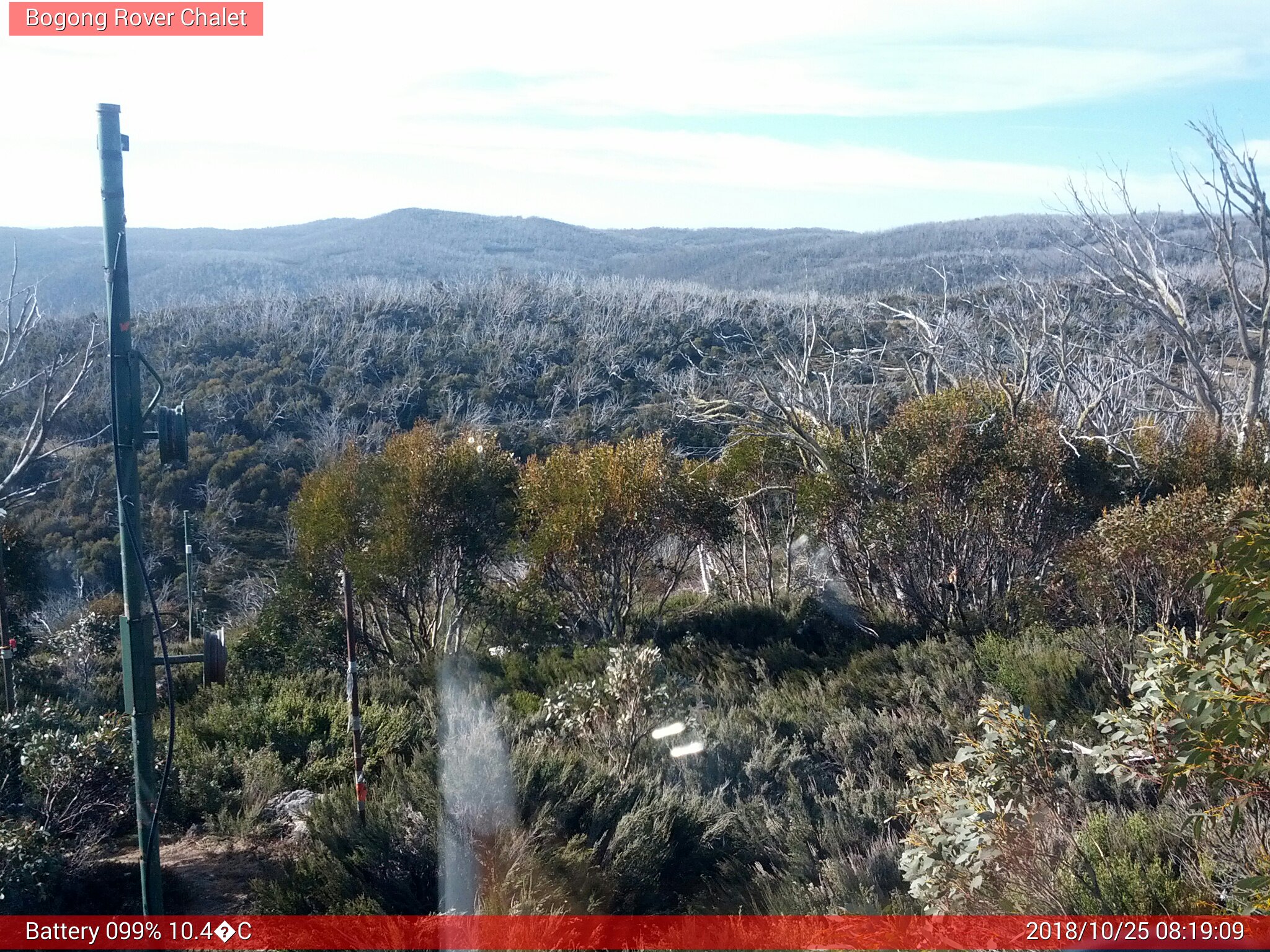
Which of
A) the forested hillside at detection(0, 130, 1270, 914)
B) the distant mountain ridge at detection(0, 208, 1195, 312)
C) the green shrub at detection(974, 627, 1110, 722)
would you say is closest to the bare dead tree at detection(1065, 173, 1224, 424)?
the forested hillside at detection(0, 130, 1270, 914)

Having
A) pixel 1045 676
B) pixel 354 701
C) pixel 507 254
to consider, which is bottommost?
pixel 1045 676

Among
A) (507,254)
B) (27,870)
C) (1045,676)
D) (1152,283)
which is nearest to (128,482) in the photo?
(27,870)

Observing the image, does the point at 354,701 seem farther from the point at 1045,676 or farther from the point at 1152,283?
the point at 1152,283

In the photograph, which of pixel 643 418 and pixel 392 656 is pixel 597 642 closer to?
pixel 392 656

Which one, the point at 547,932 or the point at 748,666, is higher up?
the point at 547,932

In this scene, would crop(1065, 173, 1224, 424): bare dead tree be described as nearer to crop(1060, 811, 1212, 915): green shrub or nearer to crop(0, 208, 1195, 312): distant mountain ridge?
crop(1060, 811, 1212, 915): green shrub

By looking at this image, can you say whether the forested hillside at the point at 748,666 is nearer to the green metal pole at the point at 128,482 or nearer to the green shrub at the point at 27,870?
the green shrub at the point at 27,870
